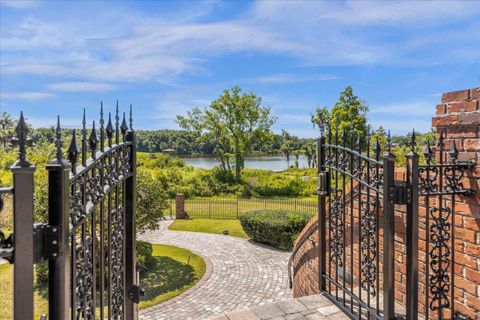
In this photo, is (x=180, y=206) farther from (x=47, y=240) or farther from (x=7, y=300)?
(x=47, y=240)

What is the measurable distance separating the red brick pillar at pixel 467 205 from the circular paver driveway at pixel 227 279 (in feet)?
17.2

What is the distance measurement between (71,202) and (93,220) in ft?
1.16

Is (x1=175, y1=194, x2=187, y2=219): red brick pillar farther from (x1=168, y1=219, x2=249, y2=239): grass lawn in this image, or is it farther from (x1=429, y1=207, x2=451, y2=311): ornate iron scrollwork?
(x1=429, y1=207, x2=451, y2=311): ornate iron scrollwork

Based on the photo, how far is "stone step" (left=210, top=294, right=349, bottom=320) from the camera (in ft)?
10.5

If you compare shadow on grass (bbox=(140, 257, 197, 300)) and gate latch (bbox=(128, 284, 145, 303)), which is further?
shadow on grass (bbox=(140, 257, 197, 300))

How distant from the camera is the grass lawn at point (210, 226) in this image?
1376cm

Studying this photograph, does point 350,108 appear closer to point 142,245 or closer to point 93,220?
point 142,245

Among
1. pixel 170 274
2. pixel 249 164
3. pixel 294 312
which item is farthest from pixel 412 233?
pixel 249 164

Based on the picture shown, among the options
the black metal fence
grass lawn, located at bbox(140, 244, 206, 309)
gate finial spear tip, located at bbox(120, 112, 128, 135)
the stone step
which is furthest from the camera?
the black metal fence

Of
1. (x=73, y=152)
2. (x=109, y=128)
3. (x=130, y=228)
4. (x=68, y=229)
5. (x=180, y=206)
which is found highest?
(x=109, y=128)

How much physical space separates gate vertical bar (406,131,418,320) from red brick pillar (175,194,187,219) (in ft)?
46.4

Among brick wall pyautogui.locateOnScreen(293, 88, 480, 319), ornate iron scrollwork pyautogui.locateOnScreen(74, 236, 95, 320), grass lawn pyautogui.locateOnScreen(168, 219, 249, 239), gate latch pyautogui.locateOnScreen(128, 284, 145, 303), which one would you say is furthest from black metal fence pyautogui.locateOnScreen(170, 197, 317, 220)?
ornate iron scrollwork pyautogui.locateOnScreen(74, 236, 95, 320)

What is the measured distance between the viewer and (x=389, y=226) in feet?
8.35

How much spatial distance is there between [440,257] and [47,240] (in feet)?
9.11
